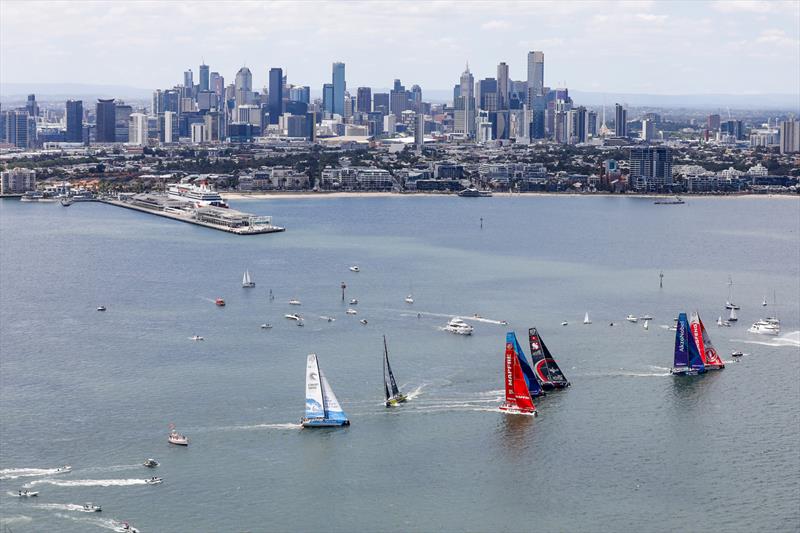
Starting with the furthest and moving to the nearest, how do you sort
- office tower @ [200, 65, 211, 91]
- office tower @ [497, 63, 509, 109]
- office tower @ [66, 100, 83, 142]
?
office tower @ [200, 65, 211, 91], office tower @ [497, 63, 509, 109], office tower @ [66, 100, 83, 142]

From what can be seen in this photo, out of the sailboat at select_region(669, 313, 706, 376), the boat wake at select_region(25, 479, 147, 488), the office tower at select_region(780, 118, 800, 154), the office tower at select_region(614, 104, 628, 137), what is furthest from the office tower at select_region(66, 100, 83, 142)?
the boat wake at select_region(25, 479, 147, 488)

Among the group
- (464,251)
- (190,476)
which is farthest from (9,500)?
(464,251)

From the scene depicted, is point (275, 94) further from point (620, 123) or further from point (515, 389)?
point (515, 389)

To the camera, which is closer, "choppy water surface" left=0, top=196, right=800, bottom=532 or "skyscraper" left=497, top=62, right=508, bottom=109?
"choppy water surface" left=0, top=196, right=800, bottom=532

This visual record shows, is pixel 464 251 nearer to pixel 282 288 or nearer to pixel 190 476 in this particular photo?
pixel 282 288

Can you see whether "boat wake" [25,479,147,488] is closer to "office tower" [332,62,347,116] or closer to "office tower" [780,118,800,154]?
"office tower" [780,118,800,154]

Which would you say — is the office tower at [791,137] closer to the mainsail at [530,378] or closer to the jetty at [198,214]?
the jetty at [198,214]

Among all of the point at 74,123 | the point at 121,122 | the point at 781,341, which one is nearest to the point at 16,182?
the point at 74,123
